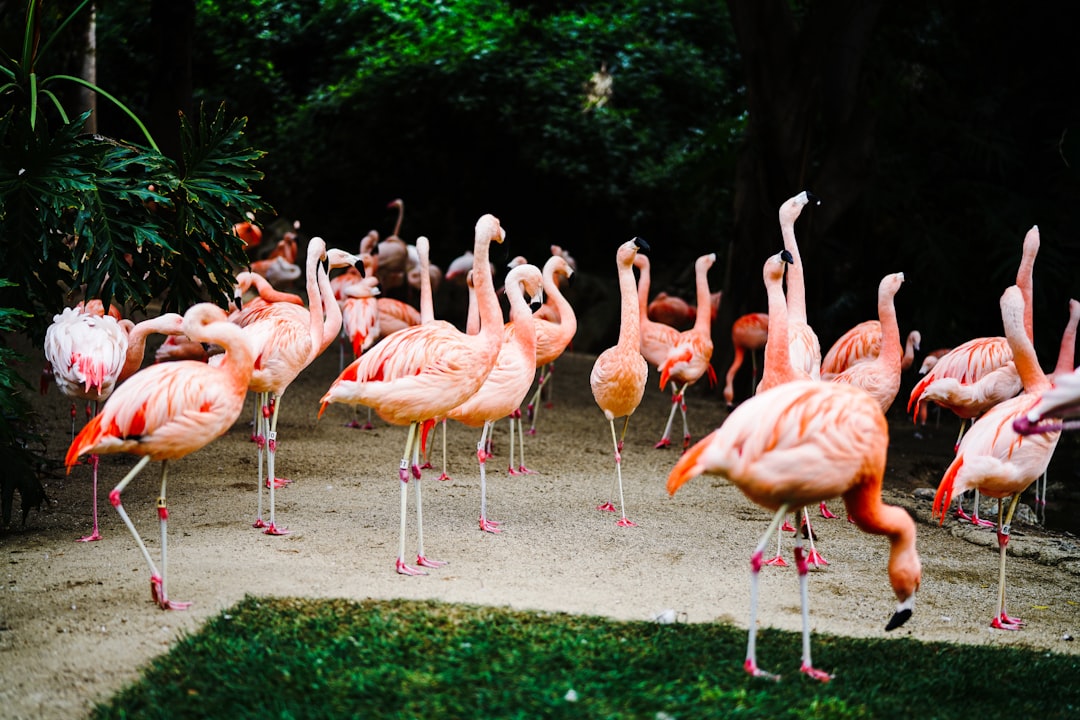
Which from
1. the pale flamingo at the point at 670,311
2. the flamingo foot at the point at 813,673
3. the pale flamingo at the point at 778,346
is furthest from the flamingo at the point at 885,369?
the pale flamingo at the point at 670,311

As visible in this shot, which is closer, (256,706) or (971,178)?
(256,706)

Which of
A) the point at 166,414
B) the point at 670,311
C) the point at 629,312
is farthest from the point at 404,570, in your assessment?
the point at 670,311

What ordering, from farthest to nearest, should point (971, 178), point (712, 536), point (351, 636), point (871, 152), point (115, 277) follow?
point (971, 178) < point (871, 152) < point (712, 536) < point (115, 277) < point (351, 636)

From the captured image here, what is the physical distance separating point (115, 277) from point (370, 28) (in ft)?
38.7

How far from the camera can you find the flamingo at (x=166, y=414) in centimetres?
411

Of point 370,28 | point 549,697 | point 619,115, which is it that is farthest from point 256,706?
point 370,28

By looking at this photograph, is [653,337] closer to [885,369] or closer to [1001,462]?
[885,369]

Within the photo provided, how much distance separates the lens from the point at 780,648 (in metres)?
3.89

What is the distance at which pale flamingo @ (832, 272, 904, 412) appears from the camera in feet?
20.8

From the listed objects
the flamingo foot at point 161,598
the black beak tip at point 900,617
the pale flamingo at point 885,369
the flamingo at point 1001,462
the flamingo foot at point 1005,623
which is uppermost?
the pale flamingo at point 885,369

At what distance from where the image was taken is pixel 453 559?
5078mm

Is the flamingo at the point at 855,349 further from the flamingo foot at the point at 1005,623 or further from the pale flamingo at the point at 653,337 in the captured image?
the flamingo foot at the point at 1005,623

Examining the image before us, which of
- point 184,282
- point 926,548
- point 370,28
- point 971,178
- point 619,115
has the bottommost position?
point 926,548

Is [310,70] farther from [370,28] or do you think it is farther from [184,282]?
[184,282]
